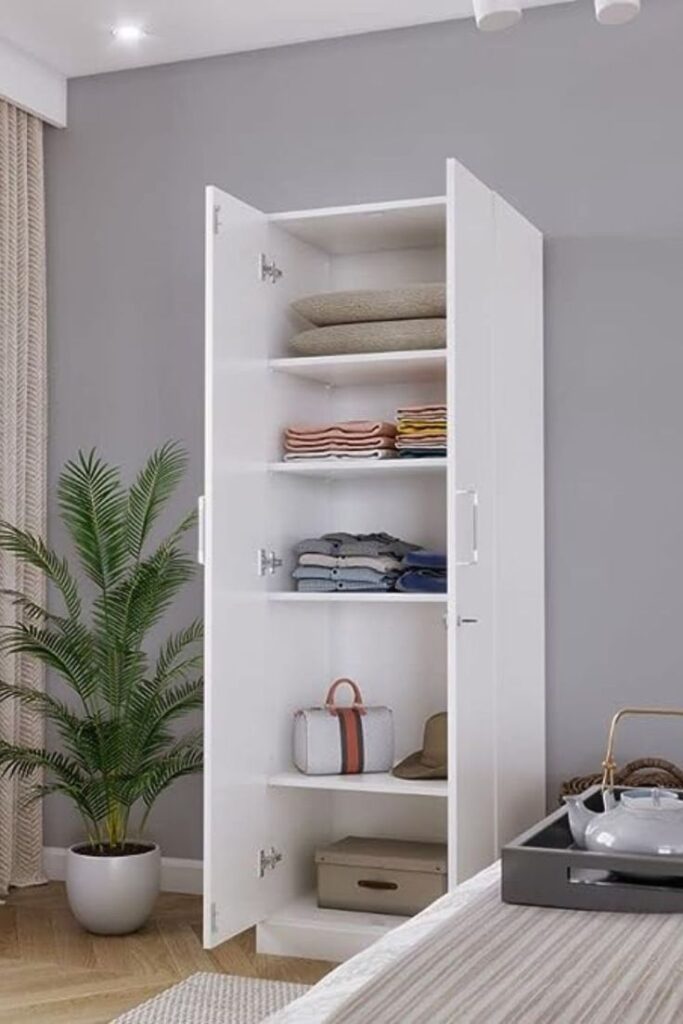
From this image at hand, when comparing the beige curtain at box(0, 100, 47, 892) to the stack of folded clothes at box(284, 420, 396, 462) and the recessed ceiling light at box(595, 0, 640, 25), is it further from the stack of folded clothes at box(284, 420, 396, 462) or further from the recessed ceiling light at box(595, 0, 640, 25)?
the recessed ceiling light at box(595, 0, 640, 25)

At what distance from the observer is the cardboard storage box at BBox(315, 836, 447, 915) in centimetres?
385

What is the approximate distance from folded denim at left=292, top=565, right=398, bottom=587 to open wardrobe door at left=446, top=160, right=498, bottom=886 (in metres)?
0.31

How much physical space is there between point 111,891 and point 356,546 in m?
1.19

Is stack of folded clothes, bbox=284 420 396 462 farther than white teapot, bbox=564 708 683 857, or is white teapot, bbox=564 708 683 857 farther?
stack of folded clothes, bbox=284 420 396 462

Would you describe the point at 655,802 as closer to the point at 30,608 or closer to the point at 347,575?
the point at 347,575

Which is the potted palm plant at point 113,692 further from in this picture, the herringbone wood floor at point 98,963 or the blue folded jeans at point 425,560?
the blue folded jeans at point 425,560

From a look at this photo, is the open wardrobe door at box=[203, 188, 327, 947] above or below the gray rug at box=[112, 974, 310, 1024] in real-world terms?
above

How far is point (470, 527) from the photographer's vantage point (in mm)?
3553

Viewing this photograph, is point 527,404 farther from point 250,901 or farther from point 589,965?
point 589,965

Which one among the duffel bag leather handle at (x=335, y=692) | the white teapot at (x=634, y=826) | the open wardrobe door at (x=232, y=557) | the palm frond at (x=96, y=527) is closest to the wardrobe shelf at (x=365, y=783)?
the open wardrobe door at (x=232, y=557)

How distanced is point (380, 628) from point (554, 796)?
695mm

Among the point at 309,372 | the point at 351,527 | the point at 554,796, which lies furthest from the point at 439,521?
the point at 554,796

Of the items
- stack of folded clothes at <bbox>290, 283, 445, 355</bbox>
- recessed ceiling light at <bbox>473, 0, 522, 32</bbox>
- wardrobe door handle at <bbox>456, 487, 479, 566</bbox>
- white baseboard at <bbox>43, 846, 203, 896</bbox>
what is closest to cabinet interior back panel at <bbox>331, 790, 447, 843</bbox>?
white baseboard at <bbox>43, 846, 203, 896</bbox>

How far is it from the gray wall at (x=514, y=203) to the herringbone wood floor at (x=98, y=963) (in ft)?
1.57
